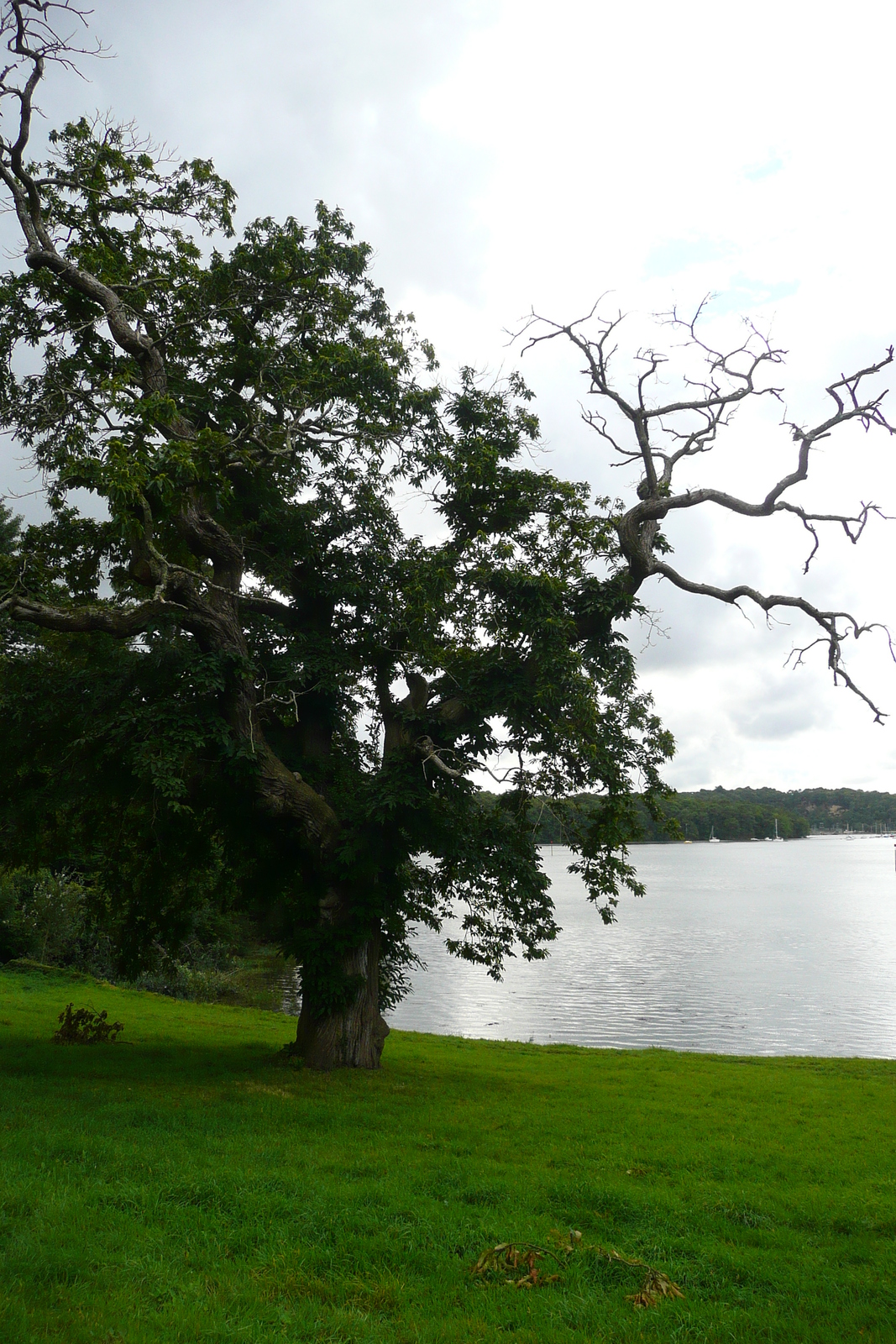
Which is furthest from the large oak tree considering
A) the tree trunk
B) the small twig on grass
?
the small twig on grass

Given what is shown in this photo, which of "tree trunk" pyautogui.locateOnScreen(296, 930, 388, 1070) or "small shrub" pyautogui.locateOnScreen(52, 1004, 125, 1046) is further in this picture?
"small shrub" pyautogui.locateOnScreen(52, 1004, 125, 1046)

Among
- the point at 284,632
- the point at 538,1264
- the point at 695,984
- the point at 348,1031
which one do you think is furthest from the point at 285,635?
the point at 695,984

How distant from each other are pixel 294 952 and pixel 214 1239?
7.41 meters

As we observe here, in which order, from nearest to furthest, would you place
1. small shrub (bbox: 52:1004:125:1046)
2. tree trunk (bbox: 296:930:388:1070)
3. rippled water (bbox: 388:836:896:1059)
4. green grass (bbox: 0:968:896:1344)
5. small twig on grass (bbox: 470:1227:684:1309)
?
green grass (bbox: 0:968:896:1344) < small twig on grass (bbox: 470:1227:684:1309) < tree trunk (bbox: 296:930:388:1070) < small shrub (bbox: 52:1004:125:1046) < rippled water (bbox: 388:836:896:1059)

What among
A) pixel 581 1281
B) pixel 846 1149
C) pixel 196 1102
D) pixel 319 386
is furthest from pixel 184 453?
pixel 846 1149

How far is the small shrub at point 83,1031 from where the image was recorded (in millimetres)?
15828

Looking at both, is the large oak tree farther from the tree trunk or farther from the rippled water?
the rippled water

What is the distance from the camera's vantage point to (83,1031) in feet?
52.7

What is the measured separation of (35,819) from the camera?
13844mm

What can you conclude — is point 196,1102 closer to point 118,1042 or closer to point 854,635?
point 118,1042

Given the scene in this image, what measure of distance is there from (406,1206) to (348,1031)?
7.21 m

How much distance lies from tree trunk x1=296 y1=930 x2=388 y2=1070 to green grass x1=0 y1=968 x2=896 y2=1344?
18.6 inches

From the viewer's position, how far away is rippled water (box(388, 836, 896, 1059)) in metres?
26.7

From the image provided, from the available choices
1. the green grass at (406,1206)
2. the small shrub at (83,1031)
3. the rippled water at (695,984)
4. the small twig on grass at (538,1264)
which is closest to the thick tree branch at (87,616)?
the green grass at (406,1206)
